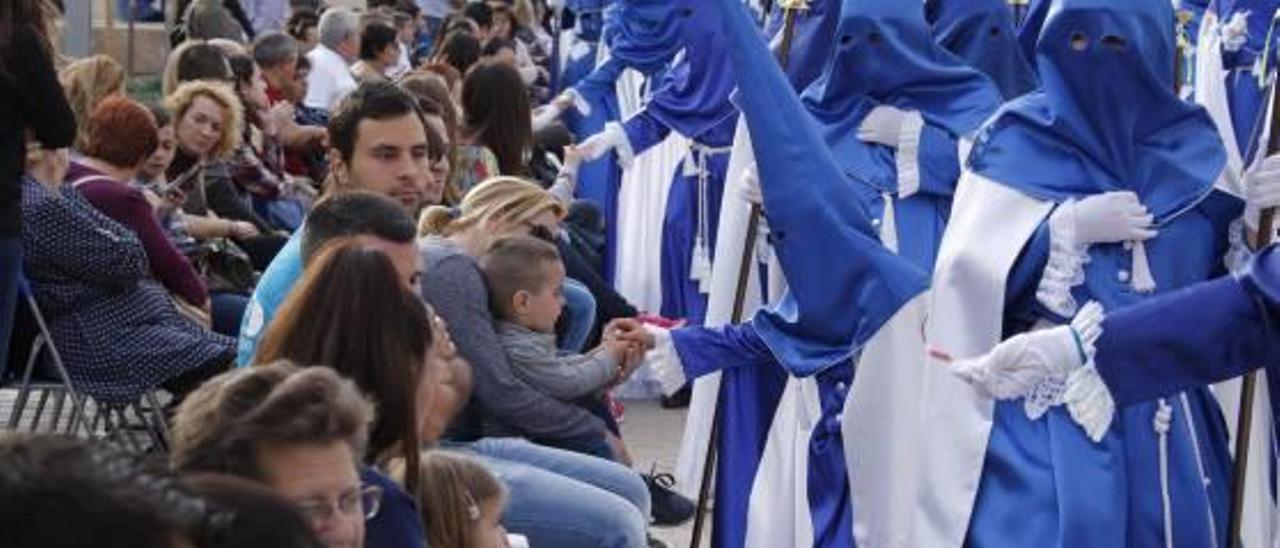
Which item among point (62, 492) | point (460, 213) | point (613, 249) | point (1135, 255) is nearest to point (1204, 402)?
point (1135, 255)

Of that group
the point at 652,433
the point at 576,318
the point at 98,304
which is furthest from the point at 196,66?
the point at 576,318

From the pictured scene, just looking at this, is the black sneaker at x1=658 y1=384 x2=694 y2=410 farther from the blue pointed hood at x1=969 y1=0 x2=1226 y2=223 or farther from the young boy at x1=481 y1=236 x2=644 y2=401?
the blue pointed hood at x1=969 y1=0 x2=1226 y2=223

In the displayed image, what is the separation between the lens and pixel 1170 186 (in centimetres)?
605

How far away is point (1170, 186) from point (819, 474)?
1488 mm

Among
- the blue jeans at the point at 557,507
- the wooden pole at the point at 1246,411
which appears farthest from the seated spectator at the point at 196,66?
the wooden pole at the point at 1246,411

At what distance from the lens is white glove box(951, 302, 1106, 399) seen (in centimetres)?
572

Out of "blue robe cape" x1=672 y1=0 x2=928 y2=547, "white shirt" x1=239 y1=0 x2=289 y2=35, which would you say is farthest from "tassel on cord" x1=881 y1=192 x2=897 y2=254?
"white shirt" x1=239 y1=0 x2=289 y2=35

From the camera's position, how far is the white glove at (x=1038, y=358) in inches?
225

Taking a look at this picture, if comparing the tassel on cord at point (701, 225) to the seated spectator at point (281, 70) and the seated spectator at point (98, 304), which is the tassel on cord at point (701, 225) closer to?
the seated spectator at point (281, 70)

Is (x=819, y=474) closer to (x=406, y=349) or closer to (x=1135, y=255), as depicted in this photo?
(x=1135, y=255)

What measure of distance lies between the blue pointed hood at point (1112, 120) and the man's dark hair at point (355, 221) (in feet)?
5.31

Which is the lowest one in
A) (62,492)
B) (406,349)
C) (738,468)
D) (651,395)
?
(651,395)

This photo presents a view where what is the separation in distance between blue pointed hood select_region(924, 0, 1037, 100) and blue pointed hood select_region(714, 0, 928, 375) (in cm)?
210

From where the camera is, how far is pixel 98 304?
7340mm
